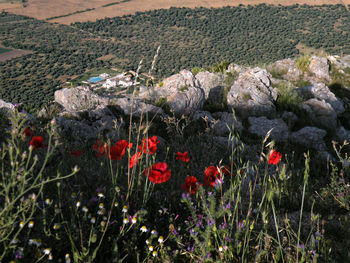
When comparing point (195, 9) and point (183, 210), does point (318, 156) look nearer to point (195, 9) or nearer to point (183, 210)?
point (183, 210)

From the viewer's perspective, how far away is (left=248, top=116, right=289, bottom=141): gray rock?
5.46 m

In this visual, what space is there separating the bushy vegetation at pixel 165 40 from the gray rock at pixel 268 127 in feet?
112

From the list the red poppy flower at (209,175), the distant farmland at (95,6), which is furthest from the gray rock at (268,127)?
the distant farmland at (95,6)

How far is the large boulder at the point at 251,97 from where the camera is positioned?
6.50 metres

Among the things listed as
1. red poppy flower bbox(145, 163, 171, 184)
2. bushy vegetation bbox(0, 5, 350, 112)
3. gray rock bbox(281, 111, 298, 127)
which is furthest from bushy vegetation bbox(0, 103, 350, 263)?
bushy vegetation bbox(0, 5, 350, 112)

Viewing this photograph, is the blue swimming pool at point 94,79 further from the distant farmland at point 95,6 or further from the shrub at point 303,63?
the shrub at point 303,63

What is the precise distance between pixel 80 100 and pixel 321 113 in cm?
566

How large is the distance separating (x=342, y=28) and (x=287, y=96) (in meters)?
59.3

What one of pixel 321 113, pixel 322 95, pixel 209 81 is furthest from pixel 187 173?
pixel 322 95

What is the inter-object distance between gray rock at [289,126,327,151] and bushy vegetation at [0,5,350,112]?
3479 cm

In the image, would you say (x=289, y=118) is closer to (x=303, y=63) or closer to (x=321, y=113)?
(x=321, y=113)

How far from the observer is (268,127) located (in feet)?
18.4

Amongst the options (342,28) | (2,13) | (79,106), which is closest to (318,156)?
(79,106)

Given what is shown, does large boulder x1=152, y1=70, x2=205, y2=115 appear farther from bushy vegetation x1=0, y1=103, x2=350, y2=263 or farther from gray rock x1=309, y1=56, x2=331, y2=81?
gray rock x1=309, y1=56, x2=331, y2=81
